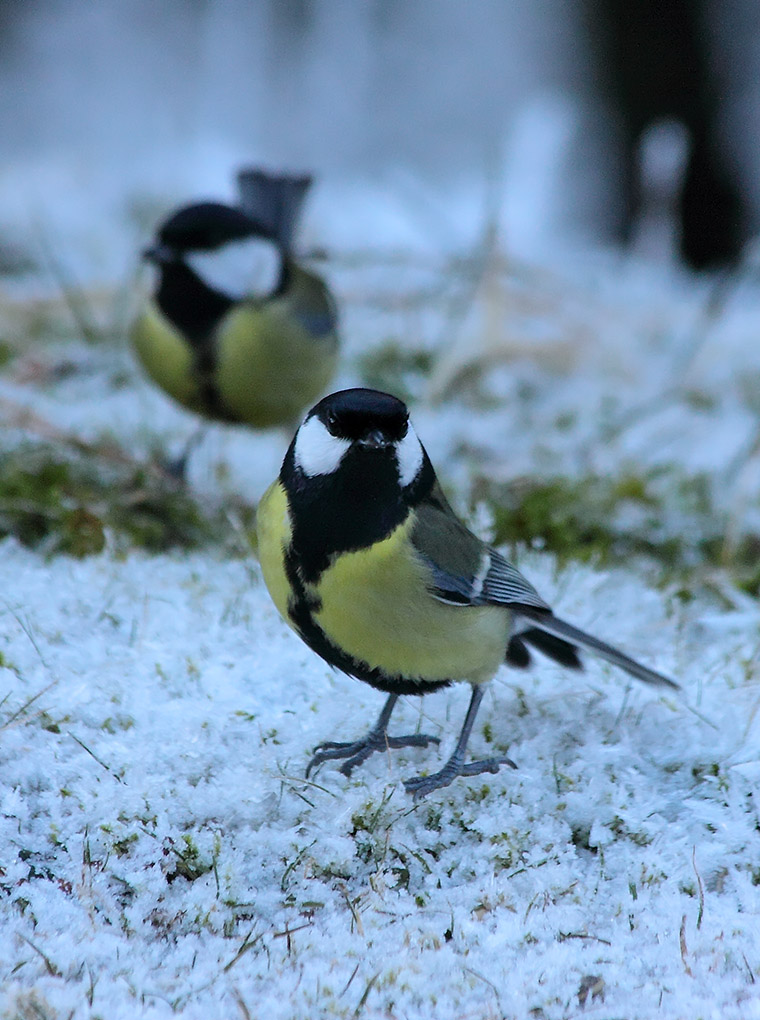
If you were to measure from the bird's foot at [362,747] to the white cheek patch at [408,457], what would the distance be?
64 cm

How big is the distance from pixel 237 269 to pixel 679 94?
7.26m

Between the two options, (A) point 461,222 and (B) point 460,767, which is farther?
(A) point 461,222

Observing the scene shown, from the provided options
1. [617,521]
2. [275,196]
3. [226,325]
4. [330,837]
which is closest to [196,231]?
[226,325]

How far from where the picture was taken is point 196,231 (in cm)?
408

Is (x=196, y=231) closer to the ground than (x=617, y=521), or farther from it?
farther from it

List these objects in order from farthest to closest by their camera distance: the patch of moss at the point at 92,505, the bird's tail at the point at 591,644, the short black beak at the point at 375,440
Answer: the patch of moss at the point at 92,505 → the bird's tail at the point at 591,644 → the short black beak at the point at 375,440

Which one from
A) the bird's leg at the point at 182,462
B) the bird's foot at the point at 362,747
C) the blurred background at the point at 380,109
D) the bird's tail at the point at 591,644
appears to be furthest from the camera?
the blurred background at the point at 380,109

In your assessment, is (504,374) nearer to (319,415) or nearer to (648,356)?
(648,356)

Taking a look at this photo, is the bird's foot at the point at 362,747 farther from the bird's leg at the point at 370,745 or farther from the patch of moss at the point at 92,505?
the patch of moss at the point at 92,505

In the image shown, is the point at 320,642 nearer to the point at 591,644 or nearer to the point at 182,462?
the point at 591,644

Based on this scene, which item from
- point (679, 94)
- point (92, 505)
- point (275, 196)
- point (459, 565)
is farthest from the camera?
point (679, 94)

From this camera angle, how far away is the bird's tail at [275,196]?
4887 millimetres

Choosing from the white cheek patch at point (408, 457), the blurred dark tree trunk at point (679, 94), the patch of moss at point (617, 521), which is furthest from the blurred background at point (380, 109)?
the white cheek patch at point (408, 457)

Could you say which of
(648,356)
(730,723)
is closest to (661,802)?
(730,723)
